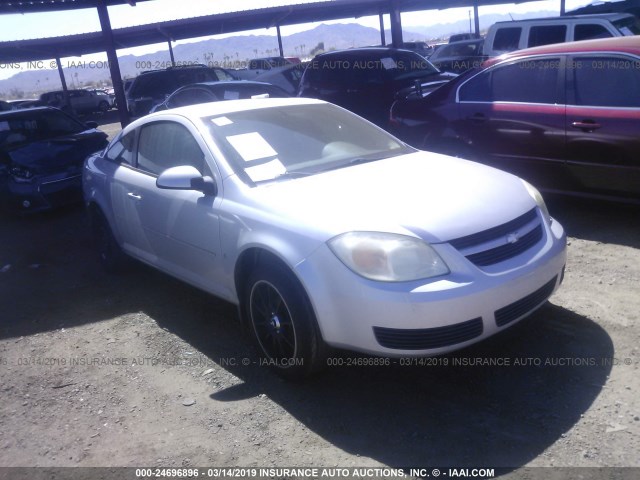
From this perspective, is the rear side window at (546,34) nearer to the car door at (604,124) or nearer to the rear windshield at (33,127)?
the car door at (604,124)

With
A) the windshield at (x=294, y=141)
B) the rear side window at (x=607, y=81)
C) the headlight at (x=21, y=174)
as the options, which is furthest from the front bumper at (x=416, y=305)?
the headlight at (x=21, y=174)

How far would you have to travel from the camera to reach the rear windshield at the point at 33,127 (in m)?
9.09

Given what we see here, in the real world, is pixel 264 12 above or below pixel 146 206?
above

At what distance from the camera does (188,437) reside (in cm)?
327

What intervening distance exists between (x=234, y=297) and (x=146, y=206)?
125cm

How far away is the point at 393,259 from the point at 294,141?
1.49 metres

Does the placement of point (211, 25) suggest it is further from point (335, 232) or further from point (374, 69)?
point (335, 232)

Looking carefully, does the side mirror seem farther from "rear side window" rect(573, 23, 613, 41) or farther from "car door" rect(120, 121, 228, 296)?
"rear side window" rect(573, 23, 613, 41)

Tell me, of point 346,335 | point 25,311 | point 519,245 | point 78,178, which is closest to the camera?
point 346,335

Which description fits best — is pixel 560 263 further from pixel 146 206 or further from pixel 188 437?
pixel 146 206

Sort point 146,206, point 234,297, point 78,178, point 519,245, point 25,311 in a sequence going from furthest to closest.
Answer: point 78,178 < point 25,311 < point 146,206 < point 234,297 < point 519,245

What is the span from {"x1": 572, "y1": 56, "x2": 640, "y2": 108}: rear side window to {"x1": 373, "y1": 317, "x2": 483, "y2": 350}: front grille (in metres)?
3.11

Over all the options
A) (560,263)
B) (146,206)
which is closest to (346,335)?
(560,263)

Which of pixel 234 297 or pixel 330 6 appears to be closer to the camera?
pixel 234 297
